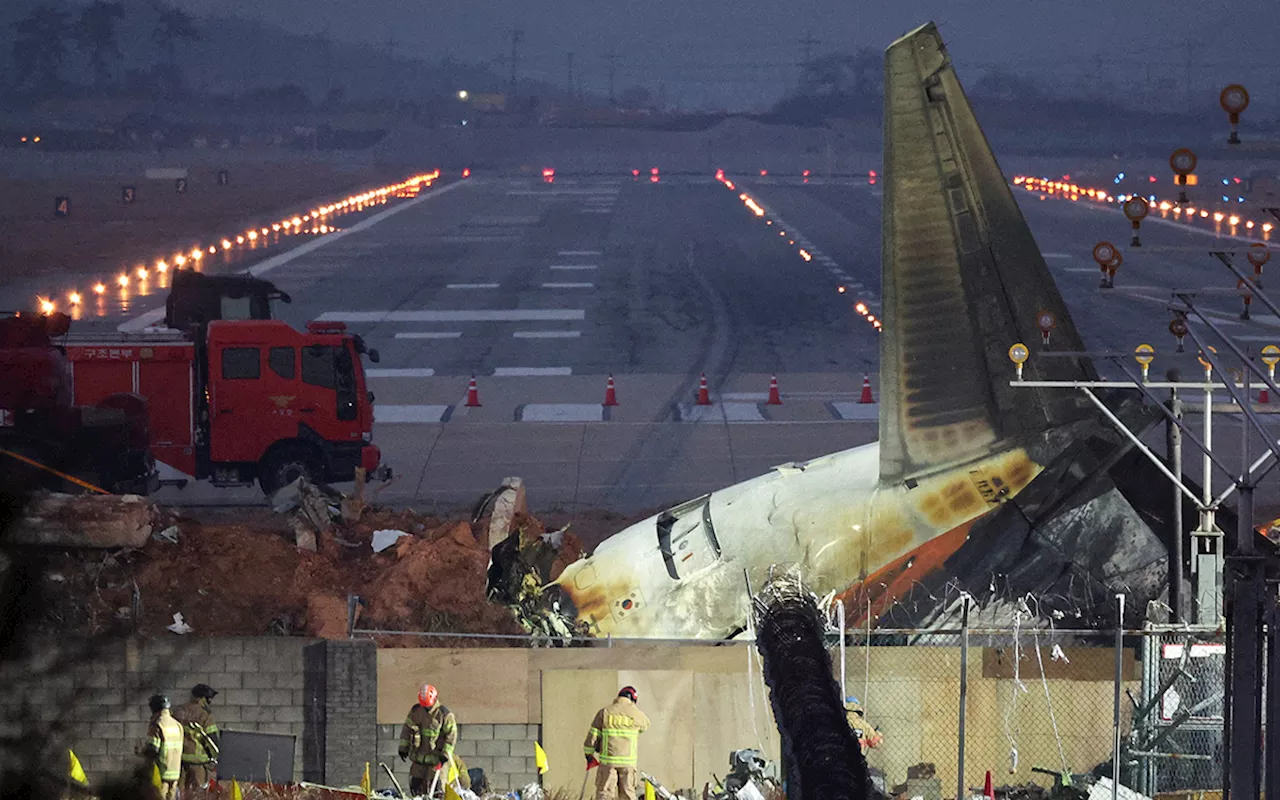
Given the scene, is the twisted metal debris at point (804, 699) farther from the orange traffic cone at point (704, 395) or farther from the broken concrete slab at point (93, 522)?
the orange traffic cone at point (704, 395)

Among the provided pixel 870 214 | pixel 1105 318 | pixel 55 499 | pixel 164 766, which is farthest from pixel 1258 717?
pixel 870 214

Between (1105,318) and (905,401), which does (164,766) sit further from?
(1105,318)

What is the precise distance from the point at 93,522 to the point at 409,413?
59.5 feet

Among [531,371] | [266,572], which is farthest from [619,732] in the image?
[531,371]

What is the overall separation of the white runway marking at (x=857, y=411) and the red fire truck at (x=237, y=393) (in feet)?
42.5

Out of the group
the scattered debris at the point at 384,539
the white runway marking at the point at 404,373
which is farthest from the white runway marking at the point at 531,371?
the scattered debris at the point at 384,539

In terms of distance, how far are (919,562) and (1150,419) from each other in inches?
110

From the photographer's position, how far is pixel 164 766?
16.7m

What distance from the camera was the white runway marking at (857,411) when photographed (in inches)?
1574

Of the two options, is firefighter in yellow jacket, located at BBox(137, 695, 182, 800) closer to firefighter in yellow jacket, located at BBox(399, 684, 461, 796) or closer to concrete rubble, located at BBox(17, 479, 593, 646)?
concrete rubble, located at BBox(17, 479, 593, 646)

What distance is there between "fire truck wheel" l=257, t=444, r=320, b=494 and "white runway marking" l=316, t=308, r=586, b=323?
25.0m

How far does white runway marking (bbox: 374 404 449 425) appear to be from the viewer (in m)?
39.5

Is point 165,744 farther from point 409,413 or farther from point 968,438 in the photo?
point 409,413

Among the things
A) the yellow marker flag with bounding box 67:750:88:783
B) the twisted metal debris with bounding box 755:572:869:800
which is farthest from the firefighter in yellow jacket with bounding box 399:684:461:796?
the yellow marker flag with bounding box 67:750:88:783
